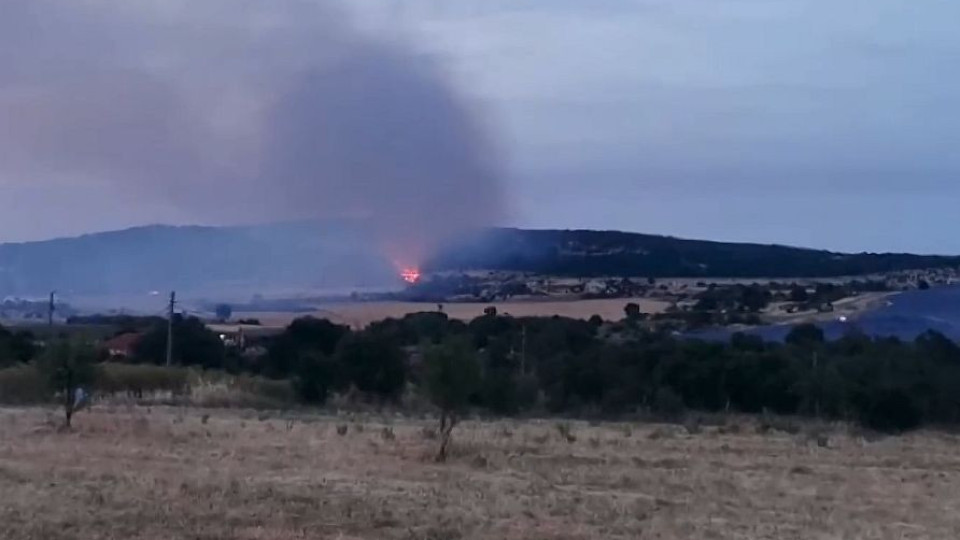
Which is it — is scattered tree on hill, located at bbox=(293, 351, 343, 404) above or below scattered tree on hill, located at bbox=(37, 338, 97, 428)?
below

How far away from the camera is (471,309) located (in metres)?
108

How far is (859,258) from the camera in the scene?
13750cm

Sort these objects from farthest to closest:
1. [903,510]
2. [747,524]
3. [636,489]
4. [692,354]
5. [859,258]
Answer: [859,258], [692,354], [636,489], [903,510], [747,524]

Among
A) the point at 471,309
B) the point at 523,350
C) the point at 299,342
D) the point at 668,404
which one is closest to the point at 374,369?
the point at 523,350

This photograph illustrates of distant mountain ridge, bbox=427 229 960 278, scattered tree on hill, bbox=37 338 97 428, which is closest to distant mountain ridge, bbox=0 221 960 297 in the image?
distant mountain ridge, bbox=427 229 960 278

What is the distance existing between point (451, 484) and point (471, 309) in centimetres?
8082

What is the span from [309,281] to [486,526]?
4082 inches

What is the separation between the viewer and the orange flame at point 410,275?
116562 mm

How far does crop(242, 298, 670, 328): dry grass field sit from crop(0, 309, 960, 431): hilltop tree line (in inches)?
704

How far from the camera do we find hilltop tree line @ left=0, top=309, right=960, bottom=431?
175 ft

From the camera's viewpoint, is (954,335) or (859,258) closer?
(954,335)

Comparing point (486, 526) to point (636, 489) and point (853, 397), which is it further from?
point (853, 397)

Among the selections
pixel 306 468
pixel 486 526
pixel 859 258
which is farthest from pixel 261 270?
pixel 486 526

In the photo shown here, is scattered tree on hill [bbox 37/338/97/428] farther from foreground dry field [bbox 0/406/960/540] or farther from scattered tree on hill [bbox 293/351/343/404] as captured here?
scattered tree on hill [bbox 293/351/343/404]
